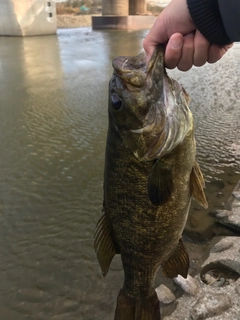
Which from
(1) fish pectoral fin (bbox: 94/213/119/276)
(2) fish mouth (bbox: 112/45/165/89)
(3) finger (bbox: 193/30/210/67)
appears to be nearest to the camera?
(2) fish mouth (bbox: 112/45/165/89)

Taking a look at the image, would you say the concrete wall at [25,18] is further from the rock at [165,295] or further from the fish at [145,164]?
the fish at [145,164]

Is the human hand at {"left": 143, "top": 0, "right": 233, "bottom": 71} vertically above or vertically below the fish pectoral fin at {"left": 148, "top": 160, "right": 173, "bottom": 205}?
above

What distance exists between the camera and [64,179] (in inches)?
159

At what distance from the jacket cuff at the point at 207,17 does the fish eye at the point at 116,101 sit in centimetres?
49

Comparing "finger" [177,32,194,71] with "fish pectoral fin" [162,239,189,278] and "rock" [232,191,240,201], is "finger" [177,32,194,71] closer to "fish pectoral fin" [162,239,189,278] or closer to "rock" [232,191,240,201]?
"fish pectoral fin" [162,239,189,278]

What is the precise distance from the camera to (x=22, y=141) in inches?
196

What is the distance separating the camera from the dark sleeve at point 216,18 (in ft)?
4.67

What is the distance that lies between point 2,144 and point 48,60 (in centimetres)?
687

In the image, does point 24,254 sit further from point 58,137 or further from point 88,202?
point 58,137

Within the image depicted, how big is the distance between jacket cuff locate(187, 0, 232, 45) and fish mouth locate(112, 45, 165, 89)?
240 mm

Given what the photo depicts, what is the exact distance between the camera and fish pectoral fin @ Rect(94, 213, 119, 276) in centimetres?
167

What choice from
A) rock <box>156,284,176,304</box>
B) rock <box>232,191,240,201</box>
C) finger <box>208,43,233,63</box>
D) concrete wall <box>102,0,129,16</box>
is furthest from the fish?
concrete wall <box>102,0,129,16</box>

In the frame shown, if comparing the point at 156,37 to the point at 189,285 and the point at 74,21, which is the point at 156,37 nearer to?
the point at 189,285

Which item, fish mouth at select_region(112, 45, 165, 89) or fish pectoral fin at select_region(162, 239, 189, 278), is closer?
fish mouth at select_region(112, 45, 165, 89)
